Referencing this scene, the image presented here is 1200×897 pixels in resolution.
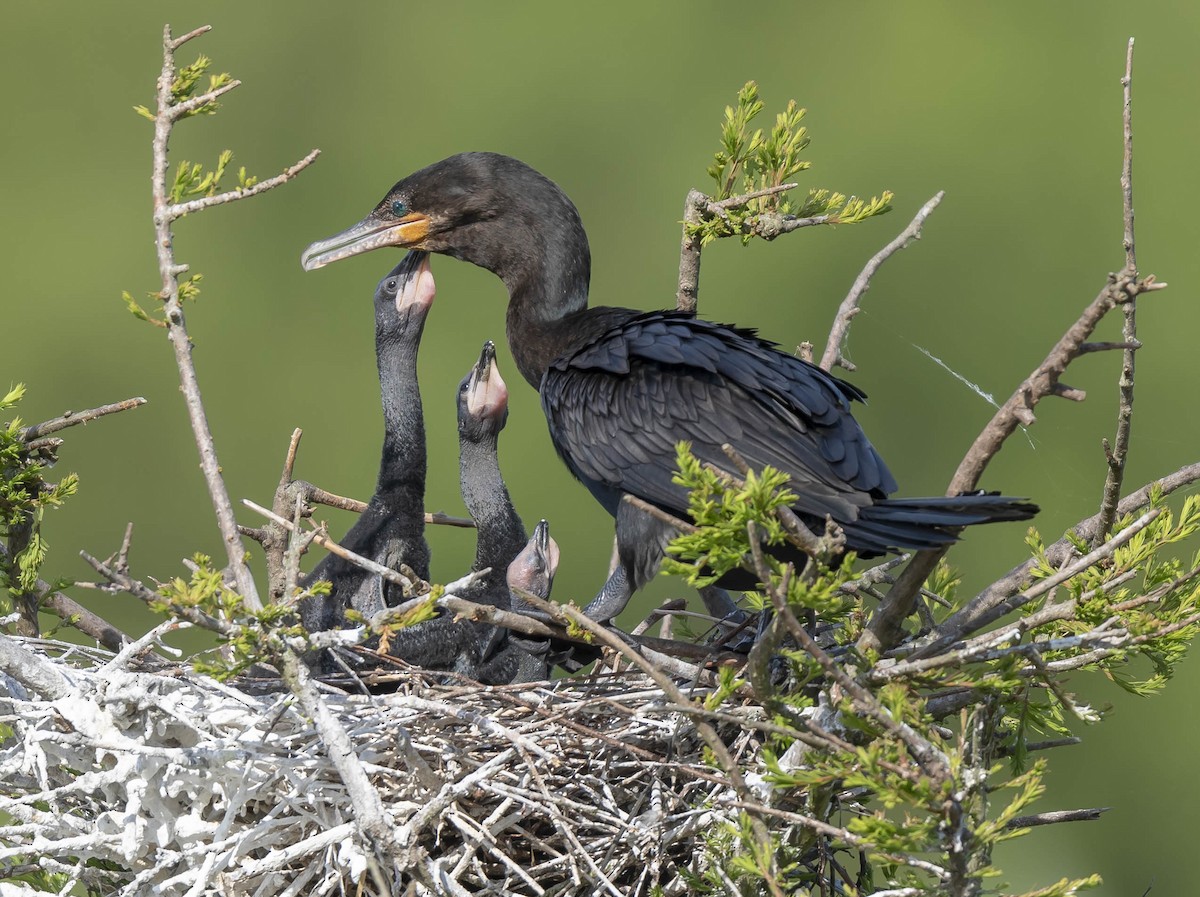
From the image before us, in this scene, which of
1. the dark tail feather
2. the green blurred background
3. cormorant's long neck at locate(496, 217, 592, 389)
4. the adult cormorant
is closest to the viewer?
the dark tail feather

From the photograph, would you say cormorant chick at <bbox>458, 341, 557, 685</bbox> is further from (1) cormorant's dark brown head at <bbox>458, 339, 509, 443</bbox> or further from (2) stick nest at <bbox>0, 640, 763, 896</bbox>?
(2) stick nest at <bbox>0, 640, 763, 896</bbox>

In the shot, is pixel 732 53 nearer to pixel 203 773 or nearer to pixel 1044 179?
pixel 1044 179

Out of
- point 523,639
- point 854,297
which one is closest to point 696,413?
point 854,297

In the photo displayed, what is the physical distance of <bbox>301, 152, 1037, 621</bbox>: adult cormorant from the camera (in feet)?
11.0

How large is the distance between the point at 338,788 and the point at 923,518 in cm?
115

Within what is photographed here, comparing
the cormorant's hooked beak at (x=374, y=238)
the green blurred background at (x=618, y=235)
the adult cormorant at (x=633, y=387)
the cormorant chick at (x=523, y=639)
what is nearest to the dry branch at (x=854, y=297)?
the adult cormorant at (x=633, y=387)

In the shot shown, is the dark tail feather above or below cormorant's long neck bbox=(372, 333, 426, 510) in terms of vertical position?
above

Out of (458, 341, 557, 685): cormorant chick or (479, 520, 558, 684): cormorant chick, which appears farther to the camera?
(458, 341, 557, 685): cormorant chick

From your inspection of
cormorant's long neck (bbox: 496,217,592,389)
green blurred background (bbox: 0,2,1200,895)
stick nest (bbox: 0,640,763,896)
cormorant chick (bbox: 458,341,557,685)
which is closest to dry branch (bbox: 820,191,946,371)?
cormorant's long neck (bbox: 496,217,592,389)

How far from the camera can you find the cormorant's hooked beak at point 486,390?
446cm

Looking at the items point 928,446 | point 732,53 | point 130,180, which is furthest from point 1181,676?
point 130,180

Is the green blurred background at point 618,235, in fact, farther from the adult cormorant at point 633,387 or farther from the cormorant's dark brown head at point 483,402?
the adult cormorant at point 633,387

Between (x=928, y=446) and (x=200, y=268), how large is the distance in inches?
190

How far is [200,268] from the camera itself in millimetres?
11031
